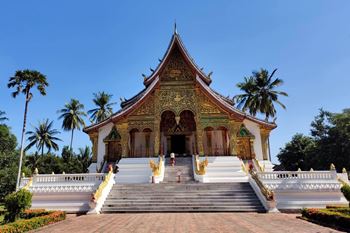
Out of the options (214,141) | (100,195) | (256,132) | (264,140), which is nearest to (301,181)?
(100,195)

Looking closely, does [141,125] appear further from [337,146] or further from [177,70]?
[337,146]

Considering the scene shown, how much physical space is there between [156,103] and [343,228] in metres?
14.5

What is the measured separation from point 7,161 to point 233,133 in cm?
2348

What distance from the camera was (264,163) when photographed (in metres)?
20.4

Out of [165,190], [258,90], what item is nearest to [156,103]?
[165,190]

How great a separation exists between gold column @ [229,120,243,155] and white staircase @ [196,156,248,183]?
722 mm

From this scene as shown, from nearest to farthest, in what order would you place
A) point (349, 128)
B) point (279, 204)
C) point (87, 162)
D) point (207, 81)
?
point (279, 204) → point (207, 81) → point (349, 128) → point (87, 162)

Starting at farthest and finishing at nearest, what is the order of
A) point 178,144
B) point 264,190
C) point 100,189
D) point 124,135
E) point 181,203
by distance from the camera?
point 178,144
point 124,135
point 100,189
point 181,203
point 264,190

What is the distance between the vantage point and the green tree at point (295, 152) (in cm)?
3312

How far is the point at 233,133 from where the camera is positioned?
61.9 feet

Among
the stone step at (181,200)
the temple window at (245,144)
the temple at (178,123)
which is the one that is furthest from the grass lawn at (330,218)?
the temple window at (245,144)

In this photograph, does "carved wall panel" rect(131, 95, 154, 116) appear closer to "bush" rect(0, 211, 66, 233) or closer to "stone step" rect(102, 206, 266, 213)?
"stone step" rect(102, 206, 266, 213)

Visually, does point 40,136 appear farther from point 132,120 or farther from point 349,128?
point 349,128

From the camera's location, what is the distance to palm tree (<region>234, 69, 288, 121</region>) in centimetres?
3148
